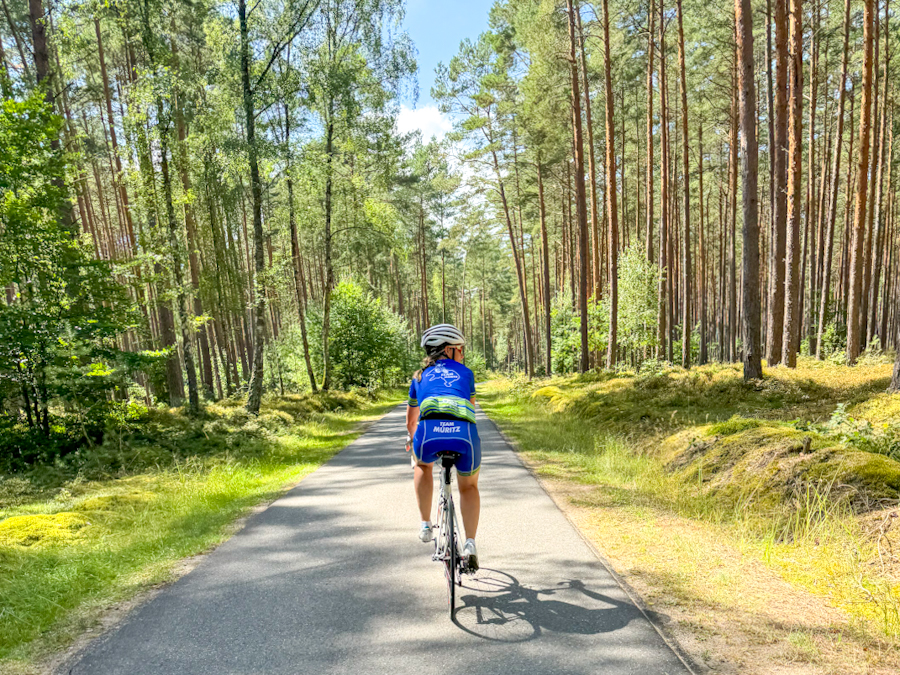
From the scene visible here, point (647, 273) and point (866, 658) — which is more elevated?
point (647, 273)

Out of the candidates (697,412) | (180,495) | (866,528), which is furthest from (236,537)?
(697,412)

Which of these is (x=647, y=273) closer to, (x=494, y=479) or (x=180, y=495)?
(x=494, y=479)

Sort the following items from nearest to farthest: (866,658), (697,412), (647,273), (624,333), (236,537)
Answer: (866,658) < (236,537) < (697,412) < (647,273) < (624,333)

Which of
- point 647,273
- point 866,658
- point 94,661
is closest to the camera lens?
point 866,658

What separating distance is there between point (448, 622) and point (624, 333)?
80.5 ft

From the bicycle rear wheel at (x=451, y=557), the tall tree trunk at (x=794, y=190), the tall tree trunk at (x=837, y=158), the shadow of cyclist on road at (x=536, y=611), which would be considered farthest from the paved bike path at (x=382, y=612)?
the tall tree trunk at (x=837, y=158)

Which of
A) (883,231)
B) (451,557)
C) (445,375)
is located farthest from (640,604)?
(883,231)

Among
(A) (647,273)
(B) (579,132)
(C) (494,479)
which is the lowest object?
(C) (494,479)

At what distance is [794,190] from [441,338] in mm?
13676

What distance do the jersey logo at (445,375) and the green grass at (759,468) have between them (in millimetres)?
2391

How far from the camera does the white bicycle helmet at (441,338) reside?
418 cm

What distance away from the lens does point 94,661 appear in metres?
3.14

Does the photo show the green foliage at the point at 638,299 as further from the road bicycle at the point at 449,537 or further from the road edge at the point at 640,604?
the road bicycle at the point at 449,537

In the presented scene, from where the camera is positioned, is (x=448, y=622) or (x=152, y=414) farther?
(x=152, y=414)
